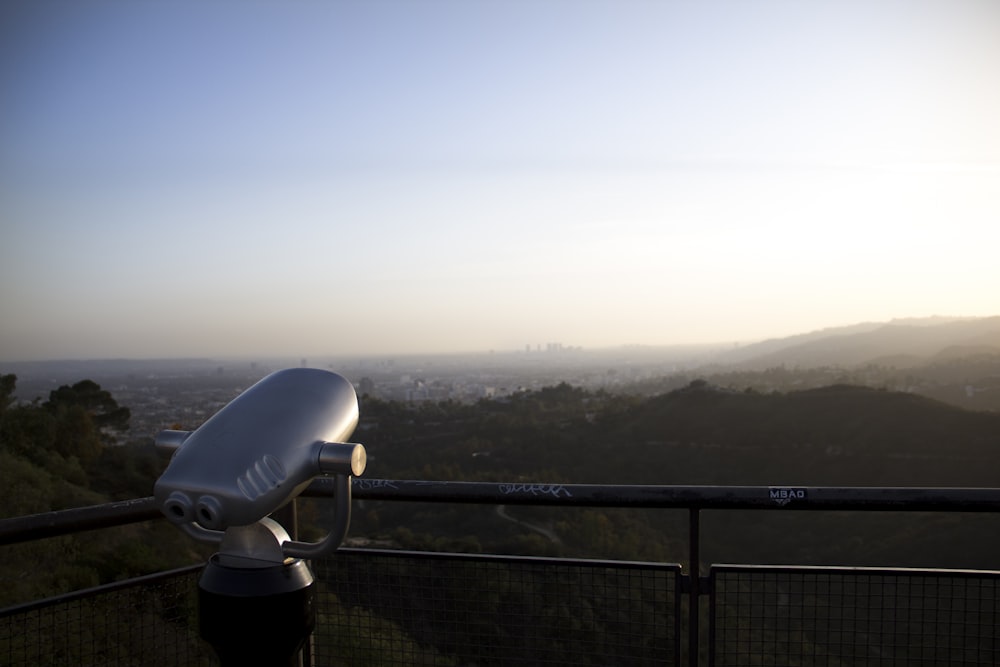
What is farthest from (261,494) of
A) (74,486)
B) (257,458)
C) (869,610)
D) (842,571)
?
(74,486)

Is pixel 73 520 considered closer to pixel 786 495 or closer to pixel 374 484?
pixel 374 484

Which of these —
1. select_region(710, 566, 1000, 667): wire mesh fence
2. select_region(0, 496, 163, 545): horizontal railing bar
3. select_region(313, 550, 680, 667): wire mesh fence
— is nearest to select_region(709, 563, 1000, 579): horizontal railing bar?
select_region(710, 566, 1000, 667): wire mesh fence

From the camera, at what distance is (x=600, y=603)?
2.27 meters

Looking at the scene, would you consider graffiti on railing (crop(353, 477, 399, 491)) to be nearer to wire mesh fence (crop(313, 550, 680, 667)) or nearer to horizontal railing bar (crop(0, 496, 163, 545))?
wire mesh fence (crop(313, 550, 680, 667))

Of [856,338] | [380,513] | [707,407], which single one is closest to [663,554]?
[380,513]

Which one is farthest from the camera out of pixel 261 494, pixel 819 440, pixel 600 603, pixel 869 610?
pixel 819 440

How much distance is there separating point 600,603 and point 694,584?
0.39 m

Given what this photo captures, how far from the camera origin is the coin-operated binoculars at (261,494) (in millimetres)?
1310

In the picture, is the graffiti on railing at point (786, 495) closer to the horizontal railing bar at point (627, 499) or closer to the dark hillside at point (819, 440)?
the horizontal railing bar at point (627, 499)

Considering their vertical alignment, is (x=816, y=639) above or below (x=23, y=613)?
below

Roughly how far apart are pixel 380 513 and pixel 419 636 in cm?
1529

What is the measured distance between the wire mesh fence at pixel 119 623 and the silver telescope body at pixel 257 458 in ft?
2.44

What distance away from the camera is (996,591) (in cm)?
197

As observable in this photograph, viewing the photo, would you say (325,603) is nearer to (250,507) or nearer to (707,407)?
(250,507)
